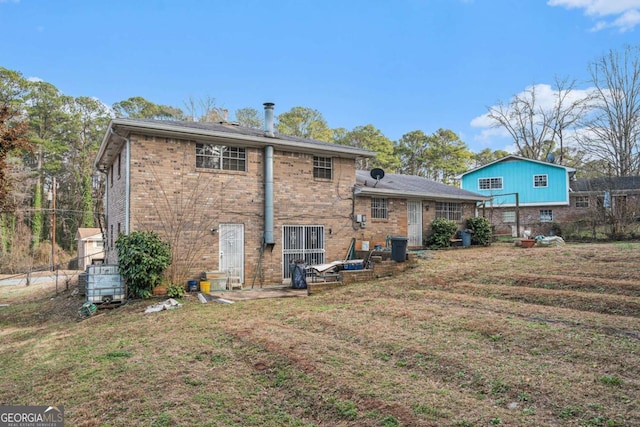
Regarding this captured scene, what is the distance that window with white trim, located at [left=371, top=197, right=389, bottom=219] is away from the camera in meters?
16.1

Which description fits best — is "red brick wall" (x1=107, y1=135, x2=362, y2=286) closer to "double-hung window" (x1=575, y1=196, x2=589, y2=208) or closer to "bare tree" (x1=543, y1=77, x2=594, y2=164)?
"double-hung window" (x1=575, y1=196, x2=589, y2=208)

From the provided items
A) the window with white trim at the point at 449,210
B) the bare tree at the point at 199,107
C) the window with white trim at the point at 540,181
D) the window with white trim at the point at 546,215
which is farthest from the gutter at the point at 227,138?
the window with white trim at the point at 546,215

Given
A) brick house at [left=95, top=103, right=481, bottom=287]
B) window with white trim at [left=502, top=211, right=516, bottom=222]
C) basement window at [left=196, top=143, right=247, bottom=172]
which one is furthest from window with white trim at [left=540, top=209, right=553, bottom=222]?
basement window at [left=196, top=143, right=247, bottom=172]

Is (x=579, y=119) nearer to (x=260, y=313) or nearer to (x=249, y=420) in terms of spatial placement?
(x=260, y=313)

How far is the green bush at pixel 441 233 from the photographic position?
1770 centimetres

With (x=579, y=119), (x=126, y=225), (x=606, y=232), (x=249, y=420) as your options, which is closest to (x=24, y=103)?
(x=126, y=225)

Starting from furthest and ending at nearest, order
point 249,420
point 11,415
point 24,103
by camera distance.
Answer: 1. point 24,103
2. point 11,415
3. point 249,420

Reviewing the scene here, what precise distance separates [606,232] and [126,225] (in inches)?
817

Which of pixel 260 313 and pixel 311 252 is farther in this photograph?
pixel 311 252

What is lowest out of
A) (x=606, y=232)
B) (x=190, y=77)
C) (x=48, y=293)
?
(x=48, y=293)

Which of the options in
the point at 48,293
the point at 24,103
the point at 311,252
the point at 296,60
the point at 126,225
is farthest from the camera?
the point at 24,103

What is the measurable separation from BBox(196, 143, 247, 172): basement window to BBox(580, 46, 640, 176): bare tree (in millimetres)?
29312

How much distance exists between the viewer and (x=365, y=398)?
419 cm

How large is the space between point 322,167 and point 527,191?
20464mm
